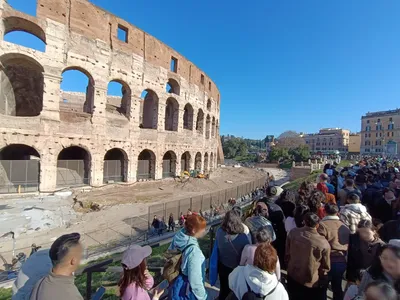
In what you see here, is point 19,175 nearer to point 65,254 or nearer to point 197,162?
point 65,254

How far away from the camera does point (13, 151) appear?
19078mm

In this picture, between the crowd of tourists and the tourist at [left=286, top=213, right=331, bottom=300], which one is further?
the tourist at [left=286, top=213, right=331, bottom=300]

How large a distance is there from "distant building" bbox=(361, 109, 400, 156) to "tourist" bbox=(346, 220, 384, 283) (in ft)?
237

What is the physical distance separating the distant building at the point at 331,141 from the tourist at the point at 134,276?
98.2m

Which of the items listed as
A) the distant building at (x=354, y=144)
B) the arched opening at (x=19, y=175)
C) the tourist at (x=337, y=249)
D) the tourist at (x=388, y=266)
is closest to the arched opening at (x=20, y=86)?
the arched opening at (x=19, y=175)

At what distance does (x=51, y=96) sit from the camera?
52.4ft

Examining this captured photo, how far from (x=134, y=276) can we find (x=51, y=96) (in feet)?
58.7

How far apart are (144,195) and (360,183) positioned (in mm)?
15450

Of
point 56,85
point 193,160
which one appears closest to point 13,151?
point 56,85

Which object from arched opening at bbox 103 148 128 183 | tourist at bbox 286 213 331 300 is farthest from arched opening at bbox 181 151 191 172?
tourist at bbox 286 213 331 300

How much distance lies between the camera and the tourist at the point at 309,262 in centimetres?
294

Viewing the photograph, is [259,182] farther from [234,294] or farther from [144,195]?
[234,294]

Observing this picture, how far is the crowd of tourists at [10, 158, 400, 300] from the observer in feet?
6.40

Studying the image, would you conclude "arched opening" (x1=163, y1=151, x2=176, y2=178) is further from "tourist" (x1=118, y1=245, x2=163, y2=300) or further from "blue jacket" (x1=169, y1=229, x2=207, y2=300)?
"tourist" (x1=118, y1=245, x2=163, y2=300)
